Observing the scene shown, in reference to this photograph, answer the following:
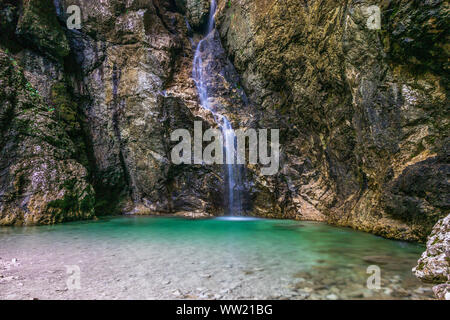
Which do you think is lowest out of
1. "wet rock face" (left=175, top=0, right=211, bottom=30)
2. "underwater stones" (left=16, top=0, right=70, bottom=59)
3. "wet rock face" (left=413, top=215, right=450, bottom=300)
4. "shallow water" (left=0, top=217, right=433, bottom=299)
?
"shallow water" (left=0, top=217, right=433, bottom=299)

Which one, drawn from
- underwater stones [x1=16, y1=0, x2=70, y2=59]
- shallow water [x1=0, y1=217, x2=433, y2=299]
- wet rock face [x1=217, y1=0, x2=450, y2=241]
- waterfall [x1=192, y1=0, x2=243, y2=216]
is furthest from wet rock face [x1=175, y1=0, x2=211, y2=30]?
shallow water [x1=0, y1=217, x2=433, y2=299]

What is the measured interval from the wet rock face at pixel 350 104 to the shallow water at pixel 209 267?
1.45 m

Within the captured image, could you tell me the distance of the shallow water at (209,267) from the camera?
272 cm

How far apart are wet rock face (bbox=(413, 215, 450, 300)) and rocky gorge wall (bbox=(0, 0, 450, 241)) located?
177 cm

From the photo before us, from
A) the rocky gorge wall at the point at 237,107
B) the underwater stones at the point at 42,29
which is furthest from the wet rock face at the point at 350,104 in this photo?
the underwater stones at the point at 42,29

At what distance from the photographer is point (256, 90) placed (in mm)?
11648

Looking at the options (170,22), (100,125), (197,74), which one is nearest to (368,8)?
(197,74)

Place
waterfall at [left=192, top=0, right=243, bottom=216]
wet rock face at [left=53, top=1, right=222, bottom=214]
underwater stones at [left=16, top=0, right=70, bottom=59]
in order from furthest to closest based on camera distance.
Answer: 1. wet rock face at [left=53, top=1, right=222, bottom=214]
2. waterfall at [left=192, top=0, right=243, bottom=216]
3. underwater stones at [left=16, top=0, right=70, bottom=59]

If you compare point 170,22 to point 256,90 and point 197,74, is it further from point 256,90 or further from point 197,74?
point 256,90

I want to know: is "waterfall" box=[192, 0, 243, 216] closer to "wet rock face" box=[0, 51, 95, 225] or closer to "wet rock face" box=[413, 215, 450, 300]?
"wet rock face" box=[0, 51, 95, 225]

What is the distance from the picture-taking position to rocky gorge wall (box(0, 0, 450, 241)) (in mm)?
5676

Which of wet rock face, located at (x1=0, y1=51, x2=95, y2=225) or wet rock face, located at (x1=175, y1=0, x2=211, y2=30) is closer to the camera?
wet rock face, located at (x1=0, y1=51, x2=95, y2=225)

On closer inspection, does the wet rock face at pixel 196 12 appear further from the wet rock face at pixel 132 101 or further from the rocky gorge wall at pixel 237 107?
the wet rock face at pixel 132 101

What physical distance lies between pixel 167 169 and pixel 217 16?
26.4ft
